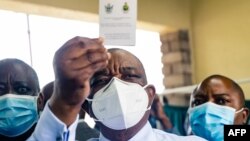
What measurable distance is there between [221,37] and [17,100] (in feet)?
1.97

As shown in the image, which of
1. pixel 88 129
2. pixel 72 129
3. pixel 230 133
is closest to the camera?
pixel 72 129

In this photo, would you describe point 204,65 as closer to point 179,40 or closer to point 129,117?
point 179,40

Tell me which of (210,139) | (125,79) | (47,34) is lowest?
(210,139)

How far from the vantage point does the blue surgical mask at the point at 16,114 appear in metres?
0.76

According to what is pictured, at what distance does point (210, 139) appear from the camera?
94cm

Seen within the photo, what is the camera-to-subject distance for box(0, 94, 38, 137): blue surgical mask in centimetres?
76

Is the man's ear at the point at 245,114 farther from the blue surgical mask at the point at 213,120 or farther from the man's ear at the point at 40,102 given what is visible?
the man's ear at the point at 40,102

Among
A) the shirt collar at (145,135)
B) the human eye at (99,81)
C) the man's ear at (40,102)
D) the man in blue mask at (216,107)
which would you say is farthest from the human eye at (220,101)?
the man's ear at (40,102)

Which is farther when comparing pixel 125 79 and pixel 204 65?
pixel 204 65

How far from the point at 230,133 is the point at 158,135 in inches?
8.0

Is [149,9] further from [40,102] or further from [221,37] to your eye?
[40,102]

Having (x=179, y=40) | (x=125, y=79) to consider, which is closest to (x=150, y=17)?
(x=179, y=40)

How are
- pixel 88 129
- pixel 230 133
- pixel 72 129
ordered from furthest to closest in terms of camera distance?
1. pixel 230 133
2. pixel 88 129
3. pixel 72 129

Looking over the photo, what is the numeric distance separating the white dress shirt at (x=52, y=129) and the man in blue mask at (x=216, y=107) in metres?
0.38
